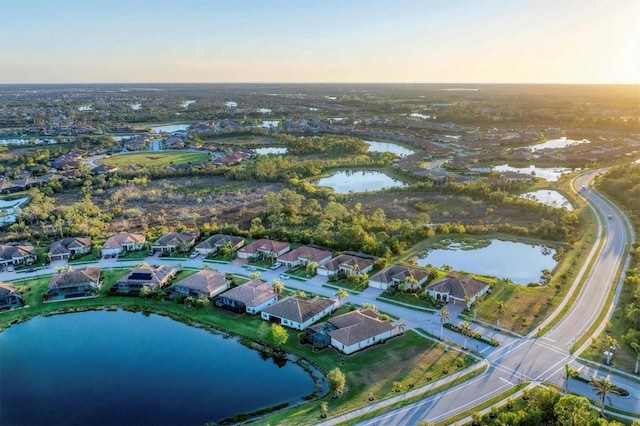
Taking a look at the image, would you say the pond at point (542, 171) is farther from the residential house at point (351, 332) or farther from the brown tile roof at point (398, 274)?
the residential house at point (351, 332)

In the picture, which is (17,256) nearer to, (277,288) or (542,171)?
(277,288)

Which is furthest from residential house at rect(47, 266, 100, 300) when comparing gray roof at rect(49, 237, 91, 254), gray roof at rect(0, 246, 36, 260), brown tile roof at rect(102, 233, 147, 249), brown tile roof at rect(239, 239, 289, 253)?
brown tile roof at rect(239, 239, 289, 253)

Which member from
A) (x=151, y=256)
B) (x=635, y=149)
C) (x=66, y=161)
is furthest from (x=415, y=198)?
(x=66, y=161)

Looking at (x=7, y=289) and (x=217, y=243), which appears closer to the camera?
(x=7, y=289)

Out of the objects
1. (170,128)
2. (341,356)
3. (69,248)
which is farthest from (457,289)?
(170,128)

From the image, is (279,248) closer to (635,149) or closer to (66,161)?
(66,161)

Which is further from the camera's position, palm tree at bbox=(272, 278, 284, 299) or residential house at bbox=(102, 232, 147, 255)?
residential house at bbox=(102, 232, 147, 255)

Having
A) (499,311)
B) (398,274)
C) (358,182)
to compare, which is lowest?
(499,311)

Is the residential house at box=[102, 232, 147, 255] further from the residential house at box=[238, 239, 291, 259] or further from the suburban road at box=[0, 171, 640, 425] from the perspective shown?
the residential house at box=[238, 239, 291, 259]
